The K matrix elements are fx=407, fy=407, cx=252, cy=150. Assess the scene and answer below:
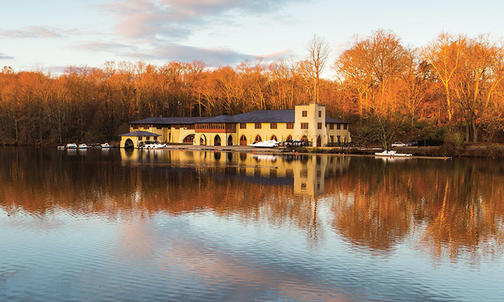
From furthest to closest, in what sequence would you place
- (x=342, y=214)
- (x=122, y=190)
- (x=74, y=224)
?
(x=122, y=190) → (x=342, y=214) → (x=74, y=224)

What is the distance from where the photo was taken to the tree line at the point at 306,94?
62.2m

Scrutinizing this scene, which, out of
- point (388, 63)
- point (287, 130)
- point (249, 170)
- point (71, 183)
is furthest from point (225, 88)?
point (71, 183)

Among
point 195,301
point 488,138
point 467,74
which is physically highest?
point 467,74

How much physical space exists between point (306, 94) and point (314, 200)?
72111 mm

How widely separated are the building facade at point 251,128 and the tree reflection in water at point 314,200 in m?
35.4

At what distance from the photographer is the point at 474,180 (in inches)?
1288

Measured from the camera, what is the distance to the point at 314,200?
23062 mm

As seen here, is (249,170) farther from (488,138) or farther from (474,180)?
(488,138)

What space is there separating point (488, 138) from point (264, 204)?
52.9 metres

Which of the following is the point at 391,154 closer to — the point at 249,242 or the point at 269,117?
the point at 269,117

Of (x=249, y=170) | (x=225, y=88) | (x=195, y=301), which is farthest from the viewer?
(x=225, y=88)

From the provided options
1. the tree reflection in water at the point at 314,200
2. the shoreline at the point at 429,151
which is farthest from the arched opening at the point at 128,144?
the tree reflection in water at the point at 314,200

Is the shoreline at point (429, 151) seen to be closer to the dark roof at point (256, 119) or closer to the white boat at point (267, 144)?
the white boat at point (267, 144)

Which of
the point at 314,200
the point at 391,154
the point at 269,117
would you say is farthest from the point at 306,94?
the point at 314,200
